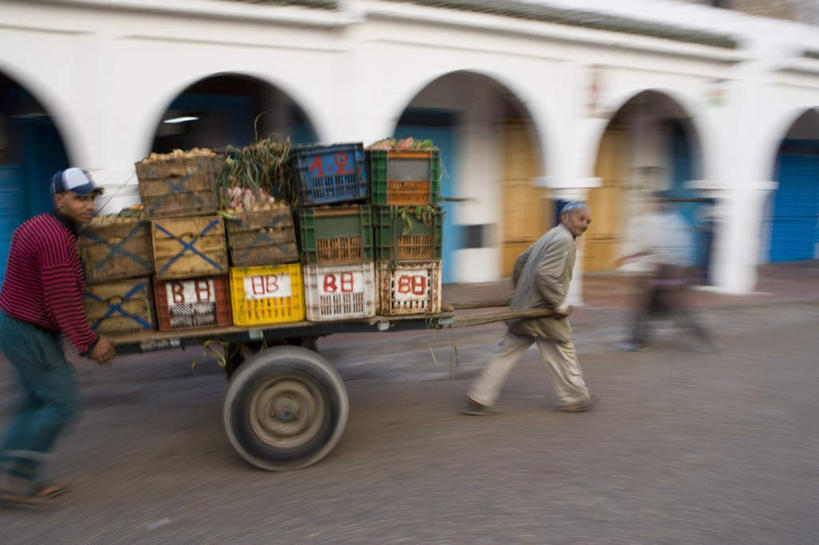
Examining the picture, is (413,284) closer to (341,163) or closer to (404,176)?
(404,176)

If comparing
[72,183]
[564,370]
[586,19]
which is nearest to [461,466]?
[564,370]

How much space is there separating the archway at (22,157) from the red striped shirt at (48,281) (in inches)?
189

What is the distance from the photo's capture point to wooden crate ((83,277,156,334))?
3.58m

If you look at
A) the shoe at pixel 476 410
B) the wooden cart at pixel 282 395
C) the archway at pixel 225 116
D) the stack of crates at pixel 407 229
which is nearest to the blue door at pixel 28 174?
the archway at pixel 225 116

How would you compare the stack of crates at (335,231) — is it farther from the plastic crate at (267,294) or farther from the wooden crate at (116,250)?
the wooden crate at (116,250)

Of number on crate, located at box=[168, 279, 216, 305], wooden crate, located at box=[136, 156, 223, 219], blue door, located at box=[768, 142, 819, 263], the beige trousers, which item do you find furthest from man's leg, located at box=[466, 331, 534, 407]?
blue door, located at box=[768, 142, 819, 263]

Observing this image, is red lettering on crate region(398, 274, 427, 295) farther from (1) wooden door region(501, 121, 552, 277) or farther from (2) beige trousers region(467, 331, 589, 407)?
(1) wooden door region(501, 121, 552, 277)

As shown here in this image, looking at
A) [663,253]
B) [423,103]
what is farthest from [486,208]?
[663,253]

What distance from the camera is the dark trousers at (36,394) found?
11.1 ft

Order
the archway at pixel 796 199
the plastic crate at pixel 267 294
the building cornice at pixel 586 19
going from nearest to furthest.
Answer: the plastic crate at pixel 267 294
the building cornice at pixel 586 19
the archway at pixel 796 199

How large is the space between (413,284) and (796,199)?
13.8 meters

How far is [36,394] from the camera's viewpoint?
3.47m

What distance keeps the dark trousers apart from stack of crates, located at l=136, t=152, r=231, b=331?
24.1 inches

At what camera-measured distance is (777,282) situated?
11.5 metres
